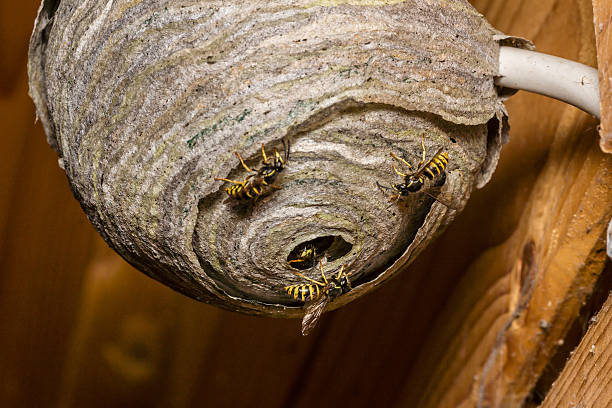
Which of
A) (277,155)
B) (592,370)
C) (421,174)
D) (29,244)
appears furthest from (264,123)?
(29,244)

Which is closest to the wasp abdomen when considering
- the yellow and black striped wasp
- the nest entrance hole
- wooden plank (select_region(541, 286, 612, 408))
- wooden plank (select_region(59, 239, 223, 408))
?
the yellow and black striped wasp

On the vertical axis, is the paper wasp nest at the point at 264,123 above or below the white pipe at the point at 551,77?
below

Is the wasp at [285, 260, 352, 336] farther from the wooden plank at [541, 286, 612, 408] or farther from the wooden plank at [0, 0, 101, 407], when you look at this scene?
the wooden plank at [0, 0, 101, 407]

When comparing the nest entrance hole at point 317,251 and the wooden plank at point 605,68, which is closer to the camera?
the wooden plank at point 605,68

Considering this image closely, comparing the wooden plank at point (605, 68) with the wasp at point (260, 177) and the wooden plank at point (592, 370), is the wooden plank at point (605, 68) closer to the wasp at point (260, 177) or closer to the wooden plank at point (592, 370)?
the wooden plank at point (592, 370)

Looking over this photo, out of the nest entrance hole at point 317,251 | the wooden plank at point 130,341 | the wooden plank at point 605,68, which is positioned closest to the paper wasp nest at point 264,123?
the nest entrance hole at point 317,251

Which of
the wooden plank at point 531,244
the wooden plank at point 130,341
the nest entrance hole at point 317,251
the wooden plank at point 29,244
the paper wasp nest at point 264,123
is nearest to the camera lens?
the paper wasp nest at point 264,123
